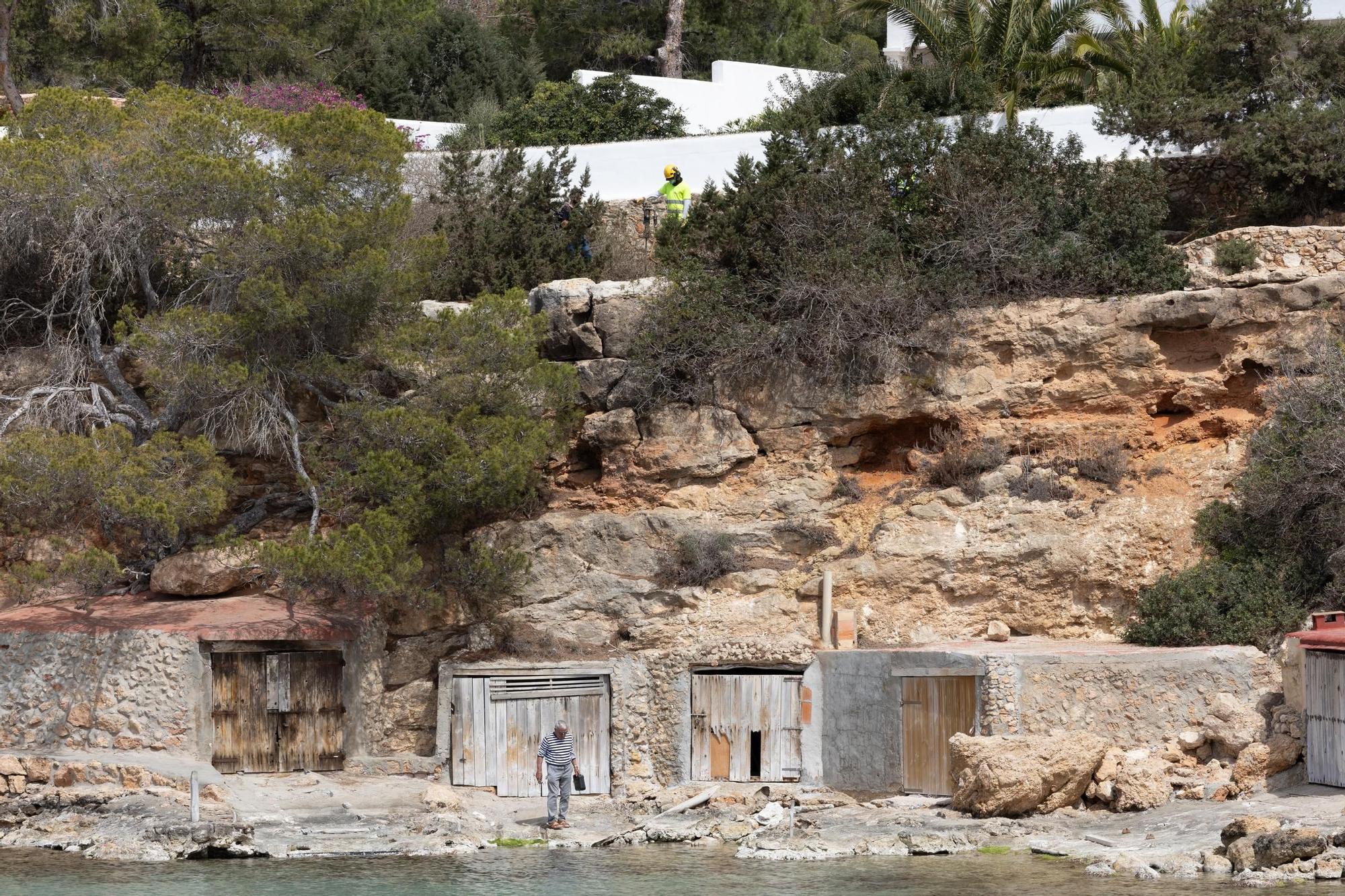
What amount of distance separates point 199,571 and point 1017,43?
17.3 meters

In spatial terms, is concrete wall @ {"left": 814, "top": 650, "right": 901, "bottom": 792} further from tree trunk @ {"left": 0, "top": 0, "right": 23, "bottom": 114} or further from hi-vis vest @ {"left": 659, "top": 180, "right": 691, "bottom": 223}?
tree trunk @ {"left": 0, "top": 0, "right": 23, "bottom": 114}

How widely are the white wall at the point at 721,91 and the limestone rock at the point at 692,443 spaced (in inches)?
484

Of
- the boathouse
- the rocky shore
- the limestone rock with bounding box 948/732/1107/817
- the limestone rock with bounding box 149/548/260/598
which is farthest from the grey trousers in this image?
the limestone rock with bounding box 149/548/260/598

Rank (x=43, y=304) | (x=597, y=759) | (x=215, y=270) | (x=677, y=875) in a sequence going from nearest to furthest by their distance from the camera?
(x=677, y=875) → (x=597, y=759) → (x=215, y=270) → (x=43, y=304)

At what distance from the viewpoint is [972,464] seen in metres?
25.4

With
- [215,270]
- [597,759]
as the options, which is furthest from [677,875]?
[215,270]

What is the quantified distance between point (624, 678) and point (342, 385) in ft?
20.8

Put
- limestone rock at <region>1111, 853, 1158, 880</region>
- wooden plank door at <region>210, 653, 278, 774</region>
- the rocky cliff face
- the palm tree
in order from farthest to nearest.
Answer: the palm tree < the rocky cliff face < wooden plank door at <region>210, 653, 278, 774</region> < limestone rock at <region>1111, 853, 1158, 880</region>

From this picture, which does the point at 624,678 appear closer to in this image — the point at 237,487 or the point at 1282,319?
the point at 237,487

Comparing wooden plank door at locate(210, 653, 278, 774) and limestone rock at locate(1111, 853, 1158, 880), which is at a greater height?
wooden plank door at locate(210, 653, 278, 774)

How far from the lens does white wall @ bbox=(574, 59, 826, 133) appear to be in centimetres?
3731

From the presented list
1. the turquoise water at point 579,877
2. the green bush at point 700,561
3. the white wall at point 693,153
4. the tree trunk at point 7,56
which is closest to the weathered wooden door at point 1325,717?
the turquoise water at point 579,877

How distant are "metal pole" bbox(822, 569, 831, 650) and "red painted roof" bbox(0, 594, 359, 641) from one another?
6.52 m

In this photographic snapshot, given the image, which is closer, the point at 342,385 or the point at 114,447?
the point at 114,447
